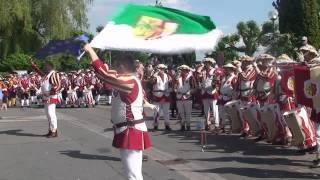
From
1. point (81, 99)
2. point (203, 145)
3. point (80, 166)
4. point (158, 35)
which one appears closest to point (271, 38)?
point (81, 99)

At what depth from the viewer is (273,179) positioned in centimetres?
871

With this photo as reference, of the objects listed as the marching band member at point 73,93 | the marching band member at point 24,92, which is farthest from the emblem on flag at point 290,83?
the marching band member at point 24,92

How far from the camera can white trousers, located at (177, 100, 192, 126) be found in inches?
→ 602

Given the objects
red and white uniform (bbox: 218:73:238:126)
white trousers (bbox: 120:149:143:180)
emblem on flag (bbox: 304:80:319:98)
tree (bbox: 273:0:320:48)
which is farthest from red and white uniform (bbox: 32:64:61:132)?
tree (bbox: 273:0:320:48)

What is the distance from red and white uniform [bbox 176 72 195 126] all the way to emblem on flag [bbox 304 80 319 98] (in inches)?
244

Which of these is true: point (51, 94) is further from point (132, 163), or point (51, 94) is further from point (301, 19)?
point (301, 19)

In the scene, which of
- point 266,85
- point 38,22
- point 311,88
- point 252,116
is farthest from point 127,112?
point 38,22

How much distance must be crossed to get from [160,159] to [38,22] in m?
28.4

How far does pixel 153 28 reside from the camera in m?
6.21

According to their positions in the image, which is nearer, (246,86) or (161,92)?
(246,86)

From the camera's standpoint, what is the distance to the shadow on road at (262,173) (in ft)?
29.2

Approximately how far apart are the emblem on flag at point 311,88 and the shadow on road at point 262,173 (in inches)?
49.9

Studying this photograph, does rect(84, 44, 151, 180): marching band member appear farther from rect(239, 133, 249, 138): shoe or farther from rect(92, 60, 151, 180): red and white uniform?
rect(239, 133, 249, 138): shoe

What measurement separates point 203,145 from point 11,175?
4368 millimetres
